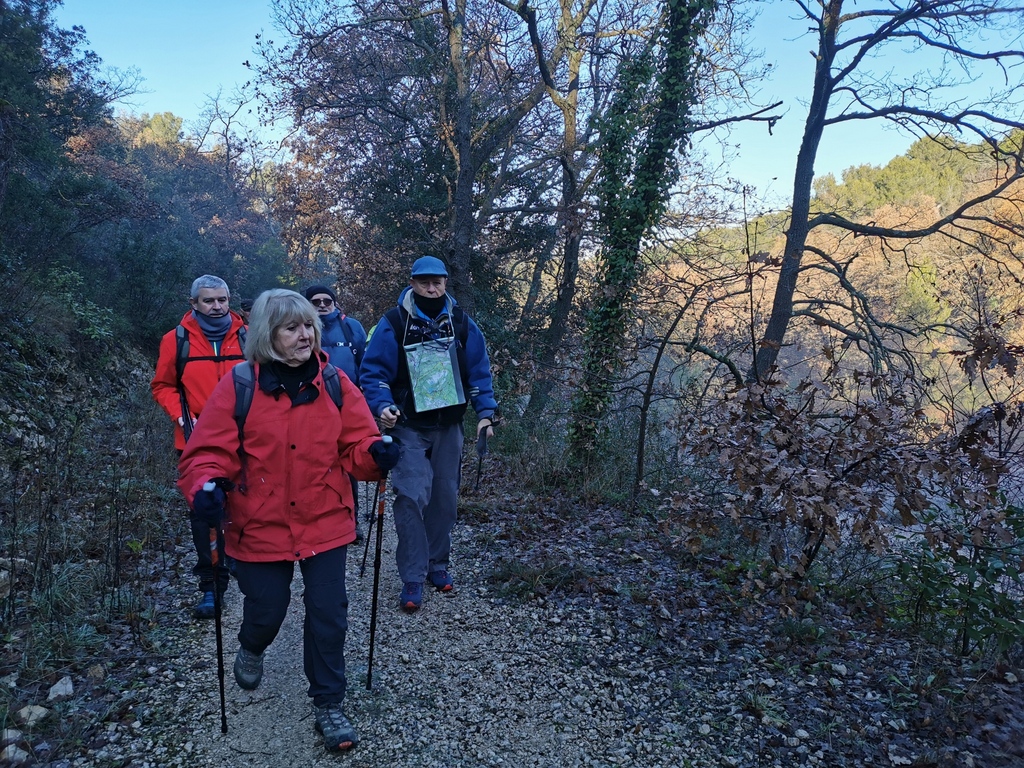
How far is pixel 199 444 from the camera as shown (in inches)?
114

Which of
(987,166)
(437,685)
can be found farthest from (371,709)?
(987,166)

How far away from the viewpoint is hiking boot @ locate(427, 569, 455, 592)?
494 centimetres

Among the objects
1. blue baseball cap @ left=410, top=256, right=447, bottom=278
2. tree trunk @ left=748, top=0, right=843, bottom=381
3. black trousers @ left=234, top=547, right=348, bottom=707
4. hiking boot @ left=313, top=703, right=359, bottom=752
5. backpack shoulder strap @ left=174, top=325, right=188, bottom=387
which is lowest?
hiking boot @ left=313, top=703, right=359, bottom=752

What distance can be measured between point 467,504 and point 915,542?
431 centimetres

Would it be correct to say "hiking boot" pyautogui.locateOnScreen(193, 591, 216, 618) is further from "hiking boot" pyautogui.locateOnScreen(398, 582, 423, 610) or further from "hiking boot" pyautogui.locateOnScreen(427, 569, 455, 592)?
"hiking boot" pyautogui.locateOnScreen(427, 569, 455, 592)

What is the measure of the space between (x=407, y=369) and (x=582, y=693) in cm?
240

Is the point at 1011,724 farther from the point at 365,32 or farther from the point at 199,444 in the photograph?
the point at 365,32

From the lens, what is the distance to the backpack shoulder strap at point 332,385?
3.18 meters

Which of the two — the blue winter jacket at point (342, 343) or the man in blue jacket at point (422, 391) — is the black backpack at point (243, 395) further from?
the blue winter jacket at point (342, 343)

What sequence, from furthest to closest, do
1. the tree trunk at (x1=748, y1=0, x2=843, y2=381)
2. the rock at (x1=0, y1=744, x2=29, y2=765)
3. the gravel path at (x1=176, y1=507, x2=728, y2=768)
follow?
the tree trunk at (x1=748, y1=0, x2=843, y2=381)
the gravel path at (x1=176, y1=507, x2=728, y2=768)
the rock at (x1=0, y1=744, x2=29, y2=765)

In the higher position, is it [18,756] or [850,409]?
[850,409]

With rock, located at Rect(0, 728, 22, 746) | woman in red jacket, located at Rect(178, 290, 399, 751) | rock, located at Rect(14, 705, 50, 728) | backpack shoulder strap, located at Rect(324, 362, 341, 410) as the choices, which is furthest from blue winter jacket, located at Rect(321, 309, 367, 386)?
rock, located at Rect(0, 728, 22, 746)

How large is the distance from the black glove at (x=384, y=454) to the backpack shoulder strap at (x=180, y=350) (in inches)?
78.5

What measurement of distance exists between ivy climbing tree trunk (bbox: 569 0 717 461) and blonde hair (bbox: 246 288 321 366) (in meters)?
5.31
